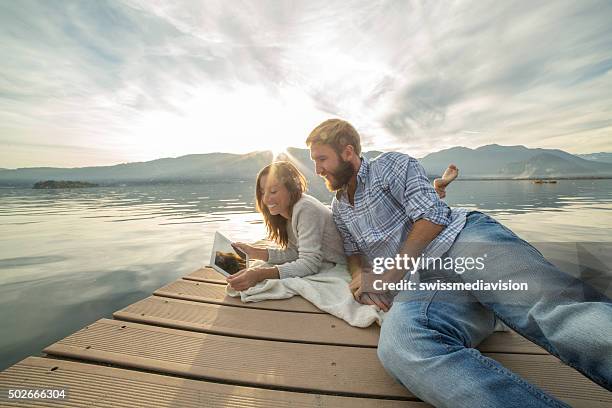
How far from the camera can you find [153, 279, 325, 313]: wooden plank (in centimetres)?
269

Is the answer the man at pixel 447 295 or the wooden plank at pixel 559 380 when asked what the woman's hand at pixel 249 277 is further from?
the wooden plank at pixel 559 380

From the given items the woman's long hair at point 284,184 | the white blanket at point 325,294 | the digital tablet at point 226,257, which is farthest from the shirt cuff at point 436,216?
the digital tablet at point 226,257

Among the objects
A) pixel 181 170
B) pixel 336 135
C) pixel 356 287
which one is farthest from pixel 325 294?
pixel 181 170

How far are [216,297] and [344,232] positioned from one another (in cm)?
151

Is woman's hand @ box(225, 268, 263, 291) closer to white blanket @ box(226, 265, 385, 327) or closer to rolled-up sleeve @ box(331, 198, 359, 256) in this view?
white blanket @ box(226, 265, 385, 327)

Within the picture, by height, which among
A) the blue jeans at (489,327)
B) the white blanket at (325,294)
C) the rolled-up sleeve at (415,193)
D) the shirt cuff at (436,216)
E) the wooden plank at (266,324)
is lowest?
the wooden plank at (266,324)

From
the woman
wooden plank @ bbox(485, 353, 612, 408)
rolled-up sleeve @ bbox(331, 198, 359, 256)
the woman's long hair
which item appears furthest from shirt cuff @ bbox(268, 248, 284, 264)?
wooden plank @ bbox(485, 353, 612, 408)

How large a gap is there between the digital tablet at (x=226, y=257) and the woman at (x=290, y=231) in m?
0.10

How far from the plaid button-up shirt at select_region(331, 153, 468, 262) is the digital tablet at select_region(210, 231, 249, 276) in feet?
4.14

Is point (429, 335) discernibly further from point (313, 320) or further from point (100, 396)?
point (100, 396)

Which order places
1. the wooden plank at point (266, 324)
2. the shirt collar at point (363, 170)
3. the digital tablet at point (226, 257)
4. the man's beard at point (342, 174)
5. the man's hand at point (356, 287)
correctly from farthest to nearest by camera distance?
the digital tablet at point (226, 257), the man's beard at point (342, 174), the shirt collar at point (363, 170), the man's hand at point (356, 287), the wooden plank at point (266, 324)

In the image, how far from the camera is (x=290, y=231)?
366 cm

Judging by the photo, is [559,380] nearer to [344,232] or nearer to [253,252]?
[344,232]

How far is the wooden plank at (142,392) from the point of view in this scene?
4.94 feet
